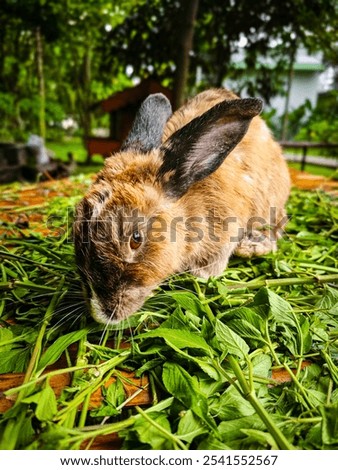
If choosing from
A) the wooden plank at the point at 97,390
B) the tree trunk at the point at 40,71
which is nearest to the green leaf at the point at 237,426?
the wooden plank at the point at 97,390

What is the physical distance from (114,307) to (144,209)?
1.12 ft

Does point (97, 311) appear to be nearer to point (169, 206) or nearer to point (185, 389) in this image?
point (185, 389)

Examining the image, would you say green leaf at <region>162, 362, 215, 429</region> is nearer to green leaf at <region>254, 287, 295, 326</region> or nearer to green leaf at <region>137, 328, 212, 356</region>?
green leaf at <region>137, 328, 212, 356</region>

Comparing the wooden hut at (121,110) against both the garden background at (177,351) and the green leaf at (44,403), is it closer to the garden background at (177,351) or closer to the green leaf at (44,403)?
the garden background at (177,351)

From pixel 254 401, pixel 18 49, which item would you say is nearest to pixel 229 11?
pixel 18 49

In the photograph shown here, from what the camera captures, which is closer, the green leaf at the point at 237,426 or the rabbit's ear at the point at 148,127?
the green leaf at the point at 237,426

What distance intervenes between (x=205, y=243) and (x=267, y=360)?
593 millimetres

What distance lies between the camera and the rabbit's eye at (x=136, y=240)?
3.91ft

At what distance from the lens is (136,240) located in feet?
3.96

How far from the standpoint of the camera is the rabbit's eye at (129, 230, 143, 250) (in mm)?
1191

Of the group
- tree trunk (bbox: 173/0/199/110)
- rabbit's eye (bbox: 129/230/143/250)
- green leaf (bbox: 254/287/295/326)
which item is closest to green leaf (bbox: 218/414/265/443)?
green leaf (bbox: 254/287/295/326)

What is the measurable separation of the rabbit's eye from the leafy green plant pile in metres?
0.20

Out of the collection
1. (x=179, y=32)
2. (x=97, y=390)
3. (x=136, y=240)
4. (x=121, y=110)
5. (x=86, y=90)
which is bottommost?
(x=97, y=390)

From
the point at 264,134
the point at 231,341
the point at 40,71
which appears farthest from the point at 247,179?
the point at 40,71
